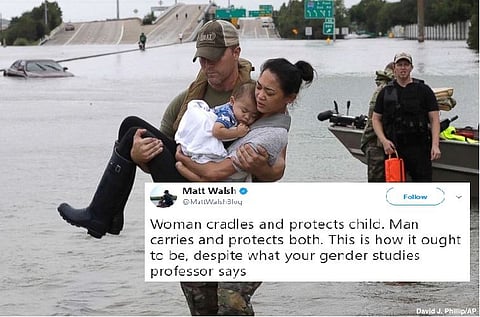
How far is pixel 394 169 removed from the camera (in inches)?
340

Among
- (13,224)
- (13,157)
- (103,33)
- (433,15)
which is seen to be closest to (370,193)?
(13,224)

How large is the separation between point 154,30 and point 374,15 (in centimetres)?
3584

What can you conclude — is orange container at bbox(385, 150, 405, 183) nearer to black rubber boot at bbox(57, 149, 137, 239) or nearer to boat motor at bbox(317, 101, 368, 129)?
black rubber boot at bbox(57, 149, 137, 239)

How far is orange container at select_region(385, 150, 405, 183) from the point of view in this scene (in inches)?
337

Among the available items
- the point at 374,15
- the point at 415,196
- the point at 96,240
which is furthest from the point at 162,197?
the point at 374,15

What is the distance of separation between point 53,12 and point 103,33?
10080 millimetres

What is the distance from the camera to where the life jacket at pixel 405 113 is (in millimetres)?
8672

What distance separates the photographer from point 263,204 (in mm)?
5188

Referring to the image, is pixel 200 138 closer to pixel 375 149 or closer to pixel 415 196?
pixel 415 196

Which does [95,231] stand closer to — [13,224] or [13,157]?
[13,224]
